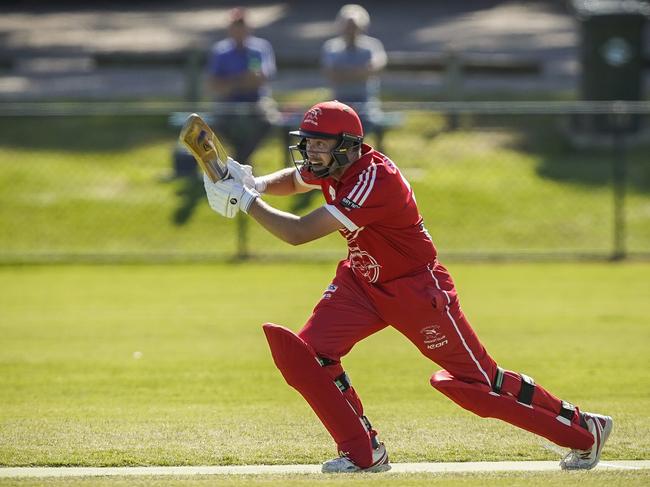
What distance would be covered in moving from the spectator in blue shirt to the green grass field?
1.82m

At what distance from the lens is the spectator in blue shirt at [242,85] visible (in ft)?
51.2

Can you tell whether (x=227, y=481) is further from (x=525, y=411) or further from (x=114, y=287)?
(x=114, y=287)

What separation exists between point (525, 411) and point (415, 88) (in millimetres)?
14728

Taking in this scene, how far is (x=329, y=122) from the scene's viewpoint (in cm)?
641

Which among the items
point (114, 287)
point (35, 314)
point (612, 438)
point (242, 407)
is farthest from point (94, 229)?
point (612, 438)

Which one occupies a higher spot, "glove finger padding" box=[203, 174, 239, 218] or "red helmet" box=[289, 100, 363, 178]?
"red helmet" box=[289, 100, 363, 178]

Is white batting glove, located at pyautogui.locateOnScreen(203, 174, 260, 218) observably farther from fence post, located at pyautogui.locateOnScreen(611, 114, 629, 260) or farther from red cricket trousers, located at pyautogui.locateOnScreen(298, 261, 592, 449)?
fence post, located at pyautogui.locateOnScreen(611, 114, 629, 260)


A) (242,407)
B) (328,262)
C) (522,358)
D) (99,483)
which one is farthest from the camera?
(328,262)

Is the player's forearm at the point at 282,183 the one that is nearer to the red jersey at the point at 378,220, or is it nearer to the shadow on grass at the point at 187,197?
the red jersey at the point at 378,220

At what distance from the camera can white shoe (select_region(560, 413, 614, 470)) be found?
21.5 feet

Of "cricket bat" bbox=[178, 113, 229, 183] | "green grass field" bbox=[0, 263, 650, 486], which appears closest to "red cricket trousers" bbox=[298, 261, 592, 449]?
"green grass field" bbox=[0, 263, 650, 486]

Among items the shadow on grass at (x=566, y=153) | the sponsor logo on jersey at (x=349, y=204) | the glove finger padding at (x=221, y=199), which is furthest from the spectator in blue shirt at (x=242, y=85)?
the sponsor logo on jersey at (x=349, y=204)

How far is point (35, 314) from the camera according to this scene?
1180 centimetres

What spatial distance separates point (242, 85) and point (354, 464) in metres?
9.88
